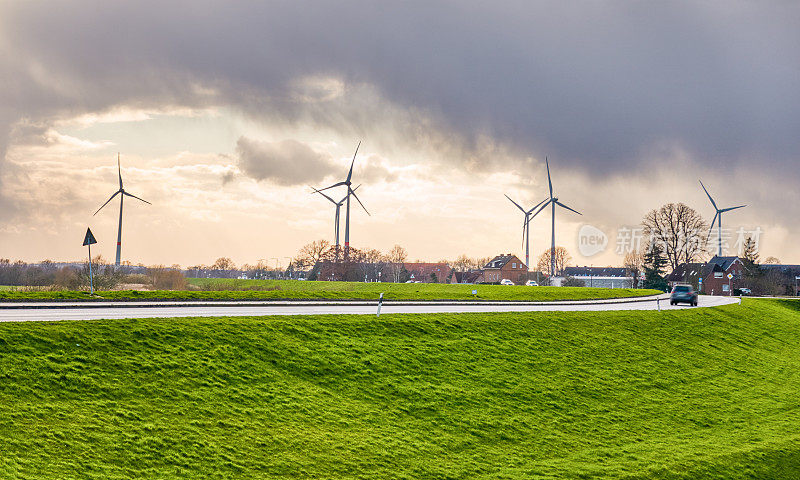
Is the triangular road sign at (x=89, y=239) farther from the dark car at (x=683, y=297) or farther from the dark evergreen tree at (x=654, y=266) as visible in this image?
the dark evergreen tree at (x=654, y=266)

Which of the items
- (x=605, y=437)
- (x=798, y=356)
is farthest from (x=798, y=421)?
(x=798, y=356)

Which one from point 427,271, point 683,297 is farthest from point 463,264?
point 683,297

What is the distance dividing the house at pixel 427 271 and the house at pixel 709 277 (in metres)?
65.6

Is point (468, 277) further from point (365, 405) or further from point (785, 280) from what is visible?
point (365, 405)

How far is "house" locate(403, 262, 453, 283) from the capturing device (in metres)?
170

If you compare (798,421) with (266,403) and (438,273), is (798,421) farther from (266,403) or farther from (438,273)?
(438,273)

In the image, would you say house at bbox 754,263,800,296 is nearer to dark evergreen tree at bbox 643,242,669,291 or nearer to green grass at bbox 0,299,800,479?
dark evergreen tree at bbox 643,242,669,291

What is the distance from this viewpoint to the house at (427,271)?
169875 mm

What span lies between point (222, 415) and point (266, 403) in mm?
1428

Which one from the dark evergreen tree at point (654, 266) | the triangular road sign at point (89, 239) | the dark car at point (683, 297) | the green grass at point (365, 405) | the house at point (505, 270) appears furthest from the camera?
the house at point (505, 270)

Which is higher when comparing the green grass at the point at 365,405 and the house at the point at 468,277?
the house at the point at 468,277

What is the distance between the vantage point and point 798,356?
38.9m

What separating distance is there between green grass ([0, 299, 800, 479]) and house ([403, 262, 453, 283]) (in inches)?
5535

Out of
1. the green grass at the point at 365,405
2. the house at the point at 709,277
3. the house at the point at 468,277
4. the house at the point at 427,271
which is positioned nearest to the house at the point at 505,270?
the house at the point at 468,277
